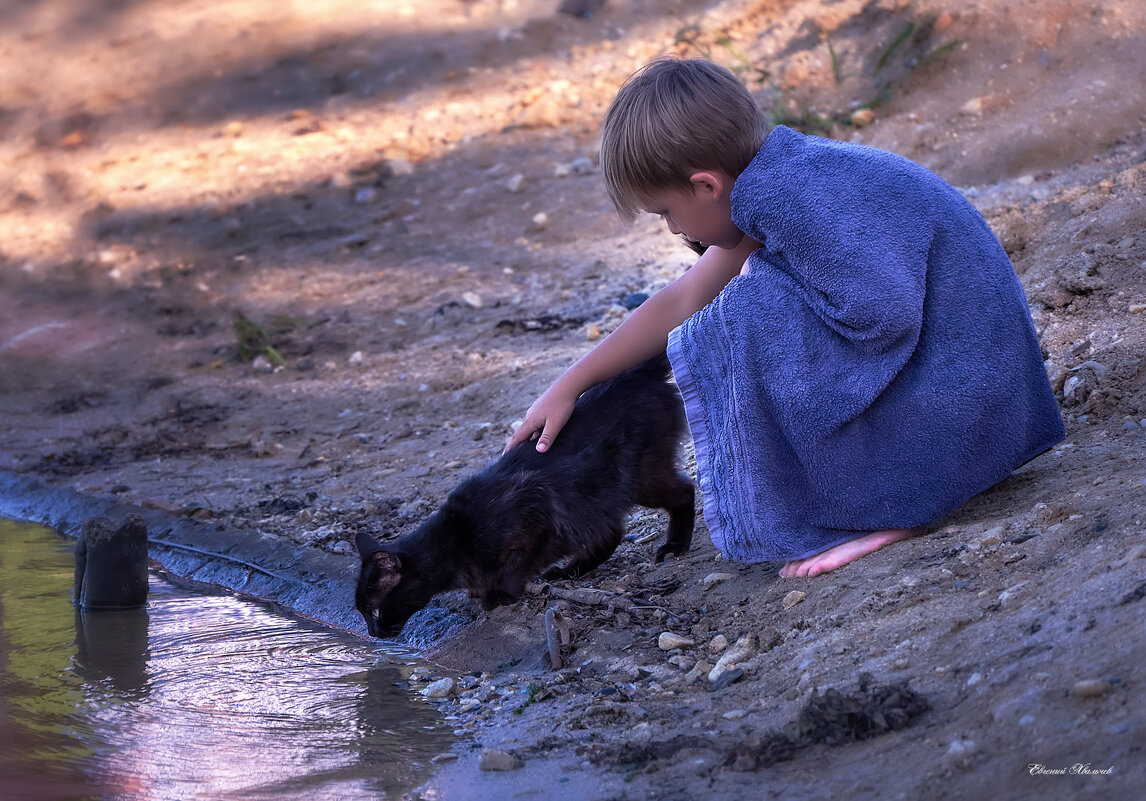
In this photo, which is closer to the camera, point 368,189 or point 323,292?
point 323,292

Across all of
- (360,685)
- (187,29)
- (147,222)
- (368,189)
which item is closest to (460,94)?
(368,189)

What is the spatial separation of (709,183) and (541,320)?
4236 millimetres

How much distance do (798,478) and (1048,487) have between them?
0.72 m

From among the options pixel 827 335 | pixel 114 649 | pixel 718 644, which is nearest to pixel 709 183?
pixel 827 335

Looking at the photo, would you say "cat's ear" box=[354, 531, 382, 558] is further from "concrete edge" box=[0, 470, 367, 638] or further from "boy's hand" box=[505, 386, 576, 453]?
"boy's hand" box=[505, 386, 576, 453]

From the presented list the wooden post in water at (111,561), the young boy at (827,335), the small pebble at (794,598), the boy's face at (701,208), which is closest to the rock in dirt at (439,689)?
the young boy at (827,335)

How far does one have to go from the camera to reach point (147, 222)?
10906 mm

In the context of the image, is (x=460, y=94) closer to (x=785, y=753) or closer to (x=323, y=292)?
(x=323, y=292)

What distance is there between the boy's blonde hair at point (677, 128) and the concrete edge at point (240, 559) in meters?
2.05

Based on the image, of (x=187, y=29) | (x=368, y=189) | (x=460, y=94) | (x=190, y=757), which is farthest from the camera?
(x=187, y=29)

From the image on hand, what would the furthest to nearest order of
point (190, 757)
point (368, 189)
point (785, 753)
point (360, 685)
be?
1. point (368, 189)
2. point (360, 685)
3. point (190, 757)
4. point (785, 753)

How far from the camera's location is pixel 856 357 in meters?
3.13

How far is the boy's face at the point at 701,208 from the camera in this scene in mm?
3238

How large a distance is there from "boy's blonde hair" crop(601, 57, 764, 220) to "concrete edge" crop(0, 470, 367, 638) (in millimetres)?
2052
